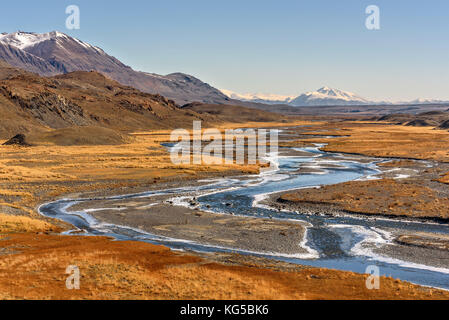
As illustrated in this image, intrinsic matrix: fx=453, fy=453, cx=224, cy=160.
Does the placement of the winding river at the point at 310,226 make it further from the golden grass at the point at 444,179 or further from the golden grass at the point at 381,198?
the golden grass at the point at 444,179

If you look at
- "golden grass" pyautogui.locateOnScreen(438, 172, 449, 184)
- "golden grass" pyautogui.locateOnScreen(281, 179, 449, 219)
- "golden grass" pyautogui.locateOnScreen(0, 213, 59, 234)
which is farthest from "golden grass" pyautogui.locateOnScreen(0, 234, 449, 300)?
"golden grass" pyautogui.locateOnScreen(438, 172, 449, 184)

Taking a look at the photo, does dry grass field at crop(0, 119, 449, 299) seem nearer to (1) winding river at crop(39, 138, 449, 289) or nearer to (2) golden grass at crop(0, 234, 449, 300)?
(2) golden grass at crop(0, 234, 449, 300)

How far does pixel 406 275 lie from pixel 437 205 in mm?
19243

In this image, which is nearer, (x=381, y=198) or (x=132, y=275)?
(x=132, y=275)

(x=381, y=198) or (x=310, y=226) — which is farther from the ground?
(x=381, y=198)

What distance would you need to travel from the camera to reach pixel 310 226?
36.1 metres

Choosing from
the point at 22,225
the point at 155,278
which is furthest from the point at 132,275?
the point at 22,225

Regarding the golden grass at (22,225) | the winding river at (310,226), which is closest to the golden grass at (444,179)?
the winding river at (310,226)

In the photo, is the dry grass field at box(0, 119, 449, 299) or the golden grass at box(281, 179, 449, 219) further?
the golden grass at box(281, 179, 449, 219)

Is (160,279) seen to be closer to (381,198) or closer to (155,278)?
(155,278)

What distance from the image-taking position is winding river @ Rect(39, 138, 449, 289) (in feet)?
87.8

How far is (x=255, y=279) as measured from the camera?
22.9m
